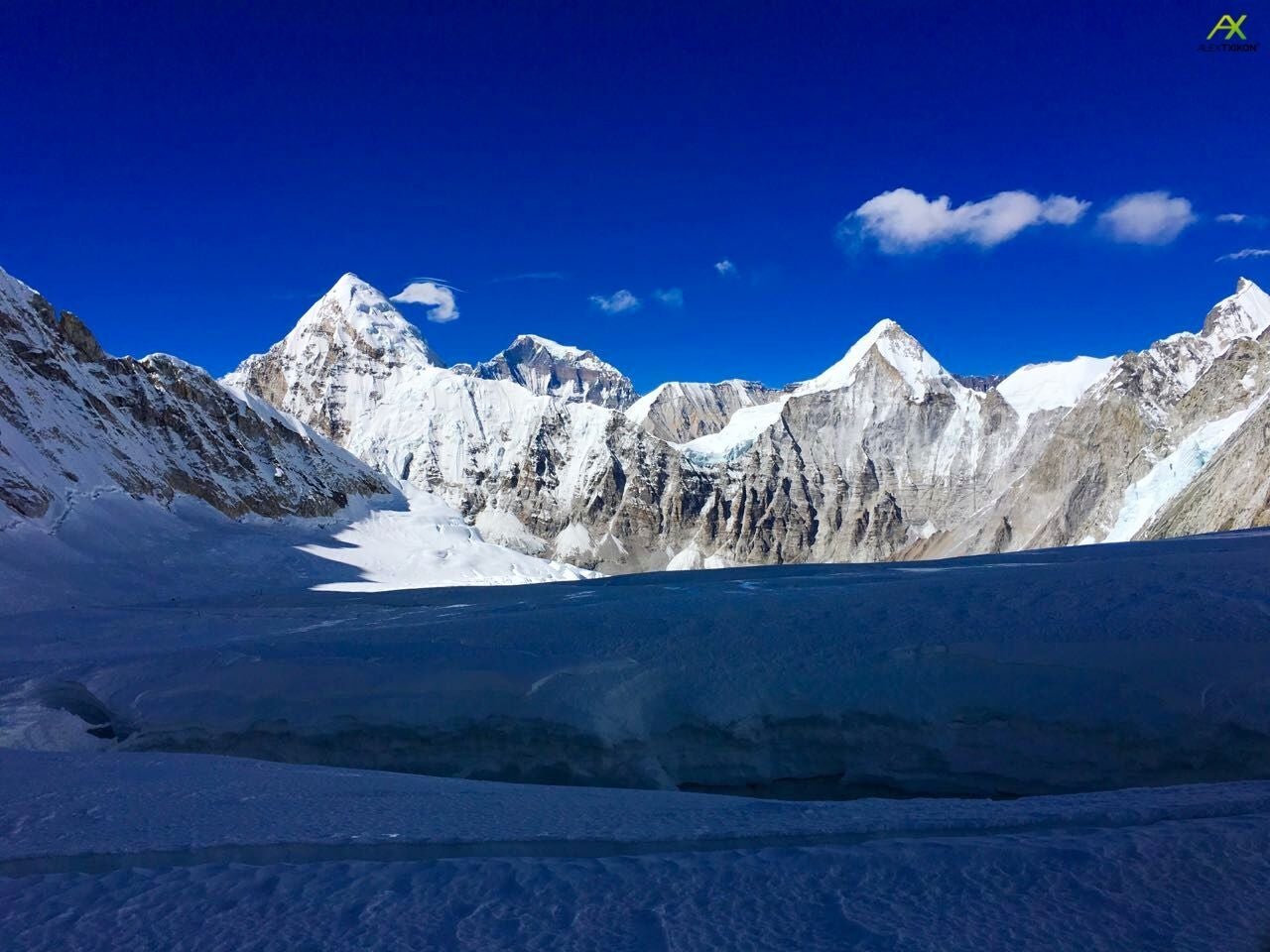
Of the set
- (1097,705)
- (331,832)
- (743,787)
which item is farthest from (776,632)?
(331,832)

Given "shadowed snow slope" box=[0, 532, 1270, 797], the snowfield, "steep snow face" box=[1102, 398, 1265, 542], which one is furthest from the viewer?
"steep snow face" box=[1102, 398, 1265, 542]

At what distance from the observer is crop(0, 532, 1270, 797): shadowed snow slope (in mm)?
7305

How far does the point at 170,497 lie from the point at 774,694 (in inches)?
2595

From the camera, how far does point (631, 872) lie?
4.58 metres

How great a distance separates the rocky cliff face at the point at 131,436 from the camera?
5147cm

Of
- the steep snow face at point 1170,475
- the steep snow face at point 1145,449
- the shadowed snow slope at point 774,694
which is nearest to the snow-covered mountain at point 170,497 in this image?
the shadowed snow slope at point 774,694

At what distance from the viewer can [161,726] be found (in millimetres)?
8914

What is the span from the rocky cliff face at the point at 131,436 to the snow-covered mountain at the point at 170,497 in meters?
0.16

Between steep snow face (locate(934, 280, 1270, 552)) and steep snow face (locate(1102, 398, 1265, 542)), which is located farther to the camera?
steep snow face (locate(1102, 398, 1265, 542))

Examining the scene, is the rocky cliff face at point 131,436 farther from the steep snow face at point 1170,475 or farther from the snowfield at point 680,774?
the steep snow face at point 1170,475

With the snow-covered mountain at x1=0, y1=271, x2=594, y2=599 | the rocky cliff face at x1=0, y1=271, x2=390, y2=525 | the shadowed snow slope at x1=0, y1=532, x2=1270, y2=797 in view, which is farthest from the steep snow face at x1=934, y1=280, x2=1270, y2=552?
the rocky cliff face at x1=0, y1=271, x2=390, y2=525

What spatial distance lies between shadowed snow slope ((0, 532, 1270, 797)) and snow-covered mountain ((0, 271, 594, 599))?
3027cm

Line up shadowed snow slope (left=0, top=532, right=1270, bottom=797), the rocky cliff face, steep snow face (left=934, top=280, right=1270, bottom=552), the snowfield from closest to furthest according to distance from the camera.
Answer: the snowfield → shadowed snow slope (left=0, top=532, right=1270, bottom=797) → the rocky cliff face → steep snow face (left=934, top=280, right=1270, bottom=552)

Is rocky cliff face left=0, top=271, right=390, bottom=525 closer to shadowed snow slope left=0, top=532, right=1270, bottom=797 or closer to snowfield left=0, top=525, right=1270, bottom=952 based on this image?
shadowed snow slope left=0, top=532, right=1270, bottom=797
